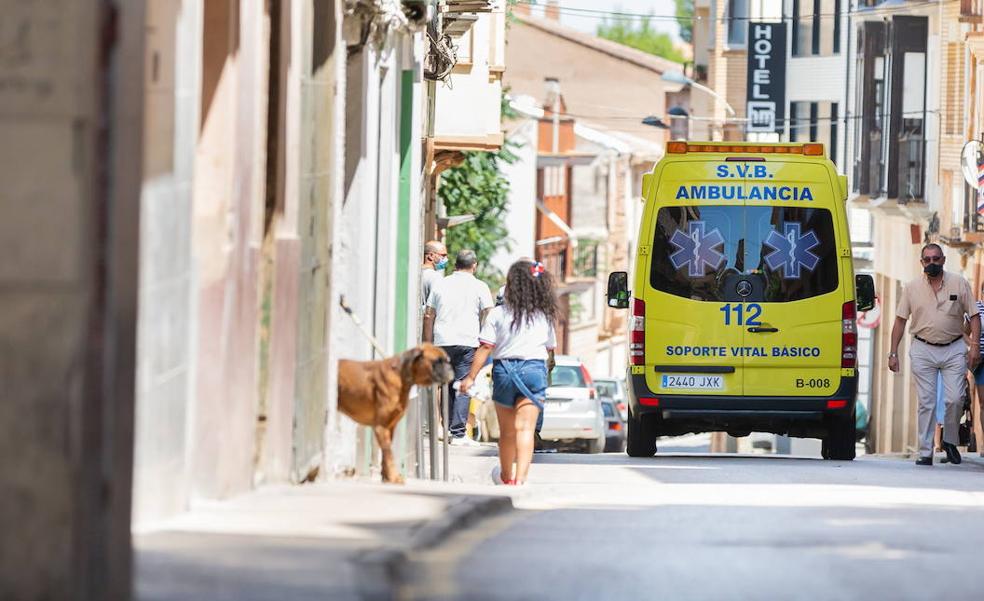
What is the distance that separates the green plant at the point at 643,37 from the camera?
447 feet

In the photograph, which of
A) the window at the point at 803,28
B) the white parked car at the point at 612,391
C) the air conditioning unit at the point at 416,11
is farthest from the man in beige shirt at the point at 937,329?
the window at the point at 803,28

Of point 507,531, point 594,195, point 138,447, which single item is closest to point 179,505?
point 138,447

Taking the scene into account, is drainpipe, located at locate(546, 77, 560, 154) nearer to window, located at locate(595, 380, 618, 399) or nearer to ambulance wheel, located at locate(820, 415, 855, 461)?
window, located at locate(595, 380, 618, 399)

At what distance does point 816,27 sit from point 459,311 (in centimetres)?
4047

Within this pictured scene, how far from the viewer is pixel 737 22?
227ft

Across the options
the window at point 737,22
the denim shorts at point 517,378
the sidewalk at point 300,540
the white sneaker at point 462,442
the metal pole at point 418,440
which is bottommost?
the white sneaker at point 462,442

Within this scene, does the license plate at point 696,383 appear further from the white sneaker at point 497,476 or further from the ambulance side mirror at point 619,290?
the white sneaker at point 497,476

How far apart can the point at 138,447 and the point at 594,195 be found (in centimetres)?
7008

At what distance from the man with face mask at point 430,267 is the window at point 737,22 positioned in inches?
1759

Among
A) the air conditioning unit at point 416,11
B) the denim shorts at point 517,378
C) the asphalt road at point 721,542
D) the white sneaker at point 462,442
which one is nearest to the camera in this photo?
the asphalt road at point 721,542

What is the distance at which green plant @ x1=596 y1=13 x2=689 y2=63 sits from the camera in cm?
13638

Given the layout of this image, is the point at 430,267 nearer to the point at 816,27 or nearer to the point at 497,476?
the point at 497,476

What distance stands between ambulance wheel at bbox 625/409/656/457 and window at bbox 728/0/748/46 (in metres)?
46.5

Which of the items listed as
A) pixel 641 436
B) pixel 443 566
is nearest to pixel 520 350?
pixel 641 436
